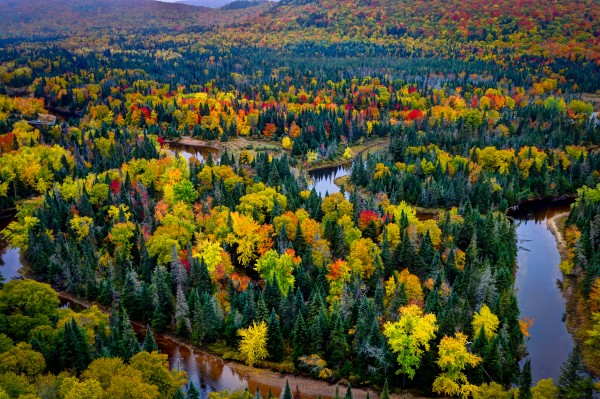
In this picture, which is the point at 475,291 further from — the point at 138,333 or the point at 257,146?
the point at 257,146

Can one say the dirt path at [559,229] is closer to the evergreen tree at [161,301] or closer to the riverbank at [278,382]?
the riverbank at [278,382]

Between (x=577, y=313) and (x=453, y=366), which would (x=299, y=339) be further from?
(x=577, y=313)

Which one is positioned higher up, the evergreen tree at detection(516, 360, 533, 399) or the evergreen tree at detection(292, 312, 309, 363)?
the evergreen tree at detection(516, 360, 533, 399)

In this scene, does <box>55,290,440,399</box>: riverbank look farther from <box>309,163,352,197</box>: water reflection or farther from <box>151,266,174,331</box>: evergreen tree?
<box>309,163,352,197</box>: water reflection

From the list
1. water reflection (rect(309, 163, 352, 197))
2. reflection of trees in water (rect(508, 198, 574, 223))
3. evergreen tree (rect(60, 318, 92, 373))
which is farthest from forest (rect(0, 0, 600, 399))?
water reflection (rect(309, 163, 352, 197))

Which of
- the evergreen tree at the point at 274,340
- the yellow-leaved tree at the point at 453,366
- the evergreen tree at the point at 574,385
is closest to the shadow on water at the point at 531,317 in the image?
the evergreen tree at the point at 274,340

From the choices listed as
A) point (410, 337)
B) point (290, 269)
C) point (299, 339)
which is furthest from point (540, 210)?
point (299, 339)
